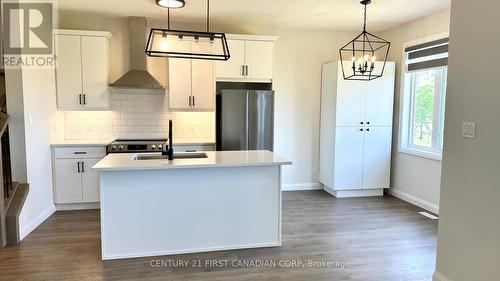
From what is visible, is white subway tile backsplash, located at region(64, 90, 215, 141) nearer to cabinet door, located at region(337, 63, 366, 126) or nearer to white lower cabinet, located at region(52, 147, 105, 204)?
white lower cabinet, located at region(52, 147, 105, 204)

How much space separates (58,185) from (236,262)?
286cm

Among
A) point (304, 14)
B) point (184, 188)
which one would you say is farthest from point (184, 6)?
point (184, 188)

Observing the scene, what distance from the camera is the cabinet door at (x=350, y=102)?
16.8 feet

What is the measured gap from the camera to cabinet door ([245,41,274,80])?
495cm

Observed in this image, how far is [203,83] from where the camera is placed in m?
4.89

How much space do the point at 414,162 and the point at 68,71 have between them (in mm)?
5030

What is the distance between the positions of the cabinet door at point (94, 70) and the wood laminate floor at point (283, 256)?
161 cm

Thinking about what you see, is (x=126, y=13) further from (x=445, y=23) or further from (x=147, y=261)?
(x=445, y=23)

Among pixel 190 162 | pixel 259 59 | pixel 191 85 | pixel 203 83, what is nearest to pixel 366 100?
pixel 259 59

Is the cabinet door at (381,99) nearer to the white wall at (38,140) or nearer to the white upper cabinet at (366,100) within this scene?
the white upper cabinet at (366,100)

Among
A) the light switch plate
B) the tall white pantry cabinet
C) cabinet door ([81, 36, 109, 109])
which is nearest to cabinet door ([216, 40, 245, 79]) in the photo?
the tall white pantry cabinet

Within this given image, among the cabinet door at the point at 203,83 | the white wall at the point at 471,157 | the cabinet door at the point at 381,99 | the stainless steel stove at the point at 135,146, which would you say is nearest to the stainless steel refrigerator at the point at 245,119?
the cabinet door at the point at 203,83

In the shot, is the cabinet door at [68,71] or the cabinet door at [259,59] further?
the cabinet door at [259,59]

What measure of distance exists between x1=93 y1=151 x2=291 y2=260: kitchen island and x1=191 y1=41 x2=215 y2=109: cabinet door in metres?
1.61
